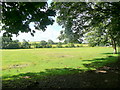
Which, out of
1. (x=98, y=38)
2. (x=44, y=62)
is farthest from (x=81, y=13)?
(x=98, y=38)

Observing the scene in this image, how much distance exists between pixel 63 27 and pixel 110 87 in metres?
9.94

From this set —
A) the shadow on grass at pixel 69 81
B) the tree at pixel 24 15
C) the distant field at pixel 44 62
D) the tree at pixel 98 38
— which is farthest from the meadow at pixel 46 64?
the tree at pixel 98 38

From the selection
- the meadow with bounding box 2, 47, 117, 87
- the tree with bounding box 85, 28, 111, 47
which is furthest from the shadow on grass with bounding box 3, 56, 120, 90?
the tree with bounding box 85, 28, 111, 47

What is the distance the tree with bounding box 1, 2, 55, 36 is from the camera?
7.77 metres

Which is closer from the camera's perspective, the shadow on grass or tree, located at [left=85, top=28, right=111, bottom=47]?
the shadow on grass

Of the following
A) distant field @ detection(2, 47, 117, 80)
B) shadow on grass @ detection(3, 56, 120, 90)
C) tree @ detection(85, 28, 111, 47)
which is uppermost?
tree @ detection(85, 28, 111, 47)

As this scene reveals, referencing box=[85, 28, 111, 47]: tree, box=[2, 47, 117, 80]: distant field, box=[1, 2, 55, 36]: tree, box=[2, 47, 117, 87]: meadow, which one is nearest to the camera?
box=[1, 2, 55, 36]: tree

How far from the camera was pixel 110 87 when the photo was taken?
6430mm

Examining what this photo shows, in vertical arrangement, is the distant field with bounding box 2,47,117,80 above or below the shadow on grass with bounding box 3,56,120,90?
below

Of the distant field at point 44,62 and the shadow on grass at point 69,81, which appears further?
the distant field at point 44,62

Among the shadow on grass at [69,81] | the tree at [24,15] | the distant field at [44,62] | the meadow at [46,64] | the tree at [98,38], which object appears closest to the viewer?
the shadow on grass at [69,81]

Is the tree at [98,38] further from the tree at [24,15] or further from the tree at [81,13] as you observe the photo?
the tree at [24,15]

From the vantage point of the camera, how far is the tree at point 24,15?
7.77 metres

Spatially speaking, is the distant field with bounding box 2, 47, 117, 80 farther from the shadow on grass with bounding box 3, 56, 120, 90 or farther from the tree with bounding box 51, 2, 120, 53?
the tree with bounding box 51, 2, 120, 53
